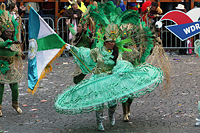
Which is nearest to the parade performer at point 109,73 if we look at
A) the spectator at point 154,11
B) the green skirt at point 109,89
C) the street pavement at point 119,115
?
the green skirt at point 109,89

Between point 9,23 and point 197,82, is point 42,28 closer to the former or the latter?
point 9,23

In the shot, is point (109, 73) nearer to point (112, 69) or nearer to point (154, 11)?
point (112, 69)

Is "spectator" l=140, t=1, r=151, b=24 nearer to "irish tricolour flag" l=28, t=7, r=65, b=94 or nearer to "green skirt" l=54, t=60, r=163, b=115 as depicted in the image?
"irish tricolour flag" l=28, t=7, r=65, b=94

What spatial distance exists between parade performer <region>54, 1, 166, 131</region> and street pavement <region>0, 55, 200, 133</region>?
0.55m

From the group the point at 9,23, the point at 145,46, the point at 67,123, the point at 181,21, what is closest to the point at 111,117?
the point at 67,123

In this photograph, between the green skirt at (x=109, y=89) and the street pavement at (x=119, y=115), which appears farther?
the street pavement at (x=119, y=115)

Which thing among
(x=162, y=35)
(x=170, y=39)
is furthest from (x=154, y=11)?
(x=170, y=39)

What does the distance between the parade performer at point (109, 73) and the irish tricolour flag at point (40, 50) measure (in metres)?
0.60

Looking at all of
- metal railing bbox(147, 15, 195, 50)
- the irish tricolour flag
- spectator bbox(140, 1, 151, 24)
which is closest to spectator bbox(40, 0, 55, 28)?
spectator bbox(140, 1, 151, 24)

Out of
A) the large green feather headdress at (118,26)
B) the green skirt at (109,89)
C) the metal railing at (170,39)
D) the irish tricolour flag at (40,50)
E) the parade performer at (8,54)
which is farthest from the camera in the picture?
the metal railing at (170,39)

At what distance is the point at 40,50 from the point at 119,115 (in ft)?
6.70

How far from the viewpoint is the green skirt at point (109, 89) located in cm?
611

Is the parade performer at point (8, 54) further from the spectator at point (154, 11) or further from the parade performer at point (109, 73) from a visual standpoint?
the spectator at point (154, 11)

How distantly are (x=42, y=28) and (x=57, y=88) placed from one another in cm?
276
